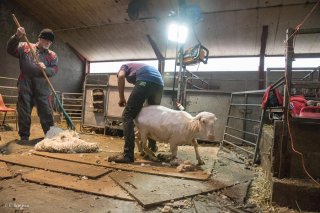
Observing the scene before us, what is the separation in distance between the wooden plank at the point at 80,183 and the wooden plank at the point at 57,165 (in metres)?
0.08

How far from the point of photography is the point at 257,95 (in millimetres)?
5199

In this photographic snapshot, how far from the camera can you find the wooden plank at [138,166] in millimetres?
2541

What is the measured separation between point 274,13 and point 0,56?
9685 millimetres

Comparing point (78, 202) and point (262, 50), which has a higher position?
point (262, 50)

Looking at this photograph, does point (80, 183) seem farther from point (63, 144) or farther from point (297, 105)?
point (297, 105)

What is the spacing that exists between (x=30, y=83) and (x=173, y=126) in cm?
236

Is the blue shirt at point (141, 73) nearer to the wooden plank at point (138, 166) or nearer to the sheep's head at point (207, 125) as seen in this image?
the sheep's head at point (207, 125)

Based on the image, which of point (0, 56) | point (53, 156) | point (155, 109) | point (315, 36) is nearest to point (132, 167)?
point (155, 109)

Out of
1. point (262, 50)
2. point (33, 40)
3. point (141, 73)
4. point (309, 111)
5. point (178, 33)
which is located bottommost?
point (309, 111)

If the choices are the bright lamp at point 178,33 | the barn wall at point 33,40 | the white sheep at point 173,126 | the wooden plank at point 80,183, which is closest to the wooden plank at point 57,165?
the wooden plank at point 80,183

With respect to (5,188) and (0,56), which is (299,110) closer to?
(5,188)

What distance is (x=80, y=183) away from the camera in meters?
2.17

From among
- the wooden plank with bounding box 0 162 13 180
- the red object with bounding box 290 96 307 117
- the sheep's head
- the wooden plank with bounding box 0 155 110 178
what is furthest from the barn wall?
the red object with bounding box 290 96 307 117

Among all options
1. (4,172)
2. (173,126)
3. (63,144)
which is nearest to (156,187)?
(173,126)
